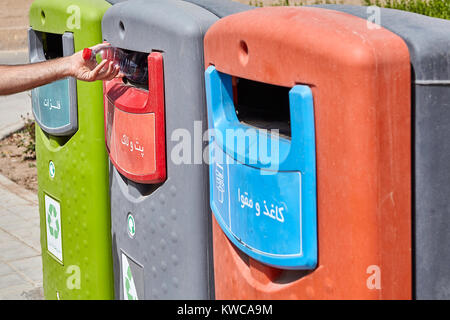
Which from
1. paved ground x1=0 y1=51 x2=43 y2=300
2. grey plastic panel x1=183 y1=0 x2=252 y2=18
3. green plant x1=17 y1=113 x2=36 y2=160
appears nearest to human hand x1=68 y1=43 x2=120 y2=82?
grey plastic panel x1=183 y1=0 x2=252 y2=18

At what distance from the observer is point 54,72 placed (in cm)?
233

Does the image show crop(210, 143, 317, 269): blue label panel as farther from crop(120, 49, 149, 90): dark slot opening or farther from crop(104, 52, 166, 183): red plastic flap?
crop(120, 49, 149, 90): dark slot opening

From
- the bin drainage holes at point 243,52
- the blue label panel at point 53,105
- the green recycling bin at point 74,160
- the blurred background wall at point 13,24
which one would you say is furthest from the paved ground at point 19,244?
the blurred background wall at point 13,24

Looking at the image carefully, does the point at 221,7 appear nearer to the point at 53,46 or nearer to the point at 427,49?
the point at 427,49

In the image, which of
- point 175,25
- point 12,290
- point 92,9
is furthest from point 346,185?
point 12,290

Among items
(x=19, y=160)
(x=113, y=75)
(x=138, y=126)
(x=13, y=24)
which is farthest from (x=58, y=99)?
(x=13, y=24)

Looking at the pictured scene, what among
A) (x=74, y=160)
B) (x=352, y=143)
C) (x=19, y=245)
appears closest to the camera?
(x=352, y=143)

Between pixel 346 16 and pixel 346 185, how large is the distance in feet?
1.32

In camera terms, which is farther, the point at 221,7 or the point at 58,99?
the point at 58,99

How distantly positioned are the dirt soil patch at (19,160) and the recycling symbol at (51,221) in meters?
3.27

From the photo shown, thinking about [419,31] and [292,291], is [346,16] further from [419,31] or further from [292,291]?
[292,291]

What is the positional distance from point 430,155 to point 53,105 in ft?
6.01

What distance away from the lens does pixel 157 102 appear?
7.09 feet

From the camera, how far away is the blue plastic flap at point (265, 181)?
5.01ft
